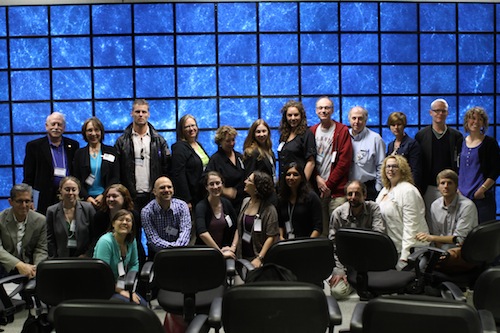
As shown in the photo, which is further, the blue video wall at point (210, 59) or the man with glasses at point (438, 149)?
the blue video wall at point (210, 59)

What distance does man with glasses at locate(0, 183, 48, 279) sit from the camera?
4895 mm

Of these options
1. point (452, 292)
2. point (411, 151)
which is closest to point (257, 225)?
point (411, 151)

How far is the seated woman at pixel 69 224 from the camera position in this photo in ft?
16.8

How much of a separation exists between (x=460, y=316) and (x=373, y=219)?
294 centimetres

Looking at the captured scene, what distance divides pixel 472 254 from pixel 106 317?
Answer: 2.60 meters

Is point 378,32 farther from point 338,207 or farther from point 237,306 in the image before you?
point 237,306

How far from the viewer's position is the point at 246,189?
5402 mm

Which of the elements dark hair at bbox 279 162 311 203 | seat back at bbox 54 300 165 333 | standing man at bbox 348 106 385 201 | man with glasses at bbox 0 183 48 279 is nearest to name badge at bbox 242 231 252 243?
dark hair at bbox 279 162 311 203

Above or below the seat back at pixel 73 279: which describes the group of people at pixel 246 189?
above

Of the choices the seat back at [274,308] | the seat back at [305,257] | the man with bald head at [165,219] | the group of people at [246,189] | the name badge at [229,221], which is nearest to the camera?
the seat back at [274,308]

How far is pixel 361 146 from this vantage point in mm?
5855

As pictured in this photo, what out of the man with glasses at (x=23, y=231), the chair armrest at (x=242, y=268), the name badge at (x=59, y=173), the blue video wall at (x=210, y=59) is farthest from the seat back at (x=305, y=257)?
the blue video wall at (x=210, y=59)

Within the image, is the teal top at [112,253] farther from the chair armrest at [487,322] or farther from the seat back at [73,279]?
the chair armrest at [487,322]

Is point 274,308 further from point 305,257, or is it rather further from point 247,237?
point 247,237
